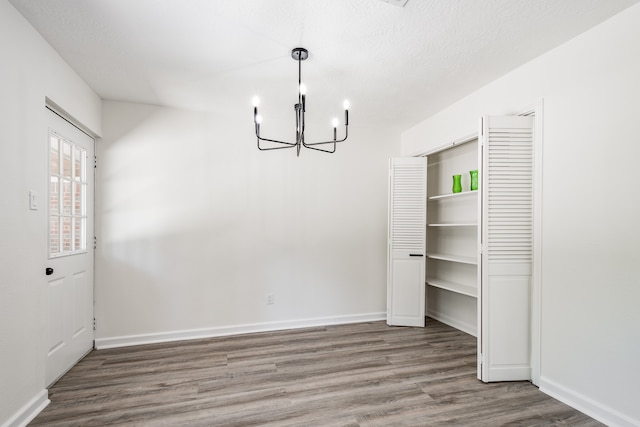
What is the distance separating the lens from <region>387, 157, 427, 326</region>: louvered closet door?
12.1 ft

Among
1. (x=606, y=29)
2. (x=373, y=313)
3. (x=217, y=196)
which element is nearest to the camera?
(x=606, y=29)

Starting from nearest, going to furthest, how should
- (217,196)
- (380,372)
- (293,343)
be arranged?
(380,372), (293,343), (217,196)

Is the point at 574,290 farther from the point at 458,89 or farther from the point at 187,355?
the point at 187,355

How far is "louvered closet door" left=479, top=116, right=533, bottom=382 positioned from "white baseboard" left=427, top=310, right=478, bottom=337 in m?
1.02

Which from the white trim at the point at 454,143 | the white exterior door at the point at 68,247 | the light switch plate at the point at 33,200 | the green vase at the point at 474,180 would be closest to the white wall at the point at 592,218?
the white trim at the point at 454,143

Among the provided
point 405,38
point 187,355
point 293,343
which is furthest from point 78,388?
point 405,38

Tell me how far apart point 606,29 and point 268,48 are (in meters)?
2.24

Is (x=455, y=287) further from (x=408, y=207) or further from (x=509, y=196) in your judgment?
(x=509, y=196)

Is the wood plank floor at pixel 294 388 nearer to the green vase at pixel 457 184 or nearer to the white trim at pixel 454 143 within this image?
the green vase at pixel 457 184

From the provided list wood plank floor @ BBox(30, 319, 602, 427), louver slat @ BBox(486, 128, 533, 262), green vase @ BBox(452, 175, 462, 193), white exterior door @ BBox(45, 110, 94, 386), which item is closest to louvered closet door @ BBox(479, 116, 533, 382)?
louver slat @ BBox(486, 128, 533, 262)

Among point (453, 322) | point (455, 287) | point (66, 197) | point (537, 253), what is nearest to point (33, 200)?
point (66, 197)

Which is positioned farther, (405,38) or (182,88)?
(182,88)

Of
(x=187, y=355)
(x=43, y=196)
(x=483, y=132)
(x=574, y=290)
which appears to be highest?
(x=483, y=132)

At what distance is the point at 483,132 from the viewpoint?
244cm
